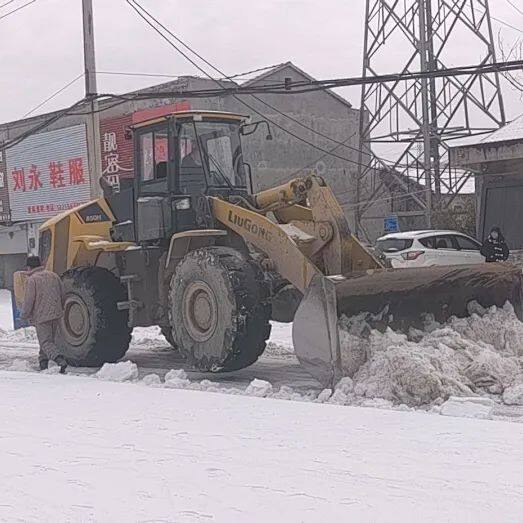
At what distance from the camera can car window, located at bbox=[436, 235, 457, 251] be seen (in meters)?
19.8

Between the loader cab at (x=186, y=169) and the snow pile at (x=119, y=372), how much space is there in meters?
1.61

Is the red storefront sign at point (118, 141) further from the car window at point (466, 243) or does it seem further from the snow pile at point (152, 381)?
the snow pile at point (152, 381)

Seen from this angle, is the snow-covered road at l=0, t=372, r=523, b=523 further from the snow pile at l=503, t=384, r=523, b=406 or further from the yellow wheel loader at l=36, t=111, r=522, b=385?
the yellow wheel loader at l=36, t=111, r=522, b=385

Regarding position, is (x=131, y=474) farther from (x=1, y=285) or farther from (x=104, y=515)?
(x=1, y=285)

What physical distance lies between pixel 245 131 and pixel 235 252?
2.28 m

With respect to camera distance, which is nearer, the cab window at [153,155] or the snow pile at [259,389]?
the snow pile at [259,389]

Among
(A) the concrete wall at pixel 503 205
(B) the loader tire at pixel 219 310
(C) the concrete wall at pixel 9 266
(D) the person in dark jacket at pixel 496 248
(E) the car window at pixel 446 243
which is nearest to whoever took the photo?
(B) the loader tire at pixel 219 310

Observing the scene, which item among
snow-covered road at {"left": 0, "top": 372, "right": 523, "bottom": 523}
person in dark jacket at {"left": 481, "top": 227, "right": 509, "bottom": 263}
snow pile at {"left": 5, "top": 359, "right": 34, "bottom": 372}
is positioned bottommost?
snow pile at {"left": 5, "top": 359, "right": 34, "bottom": 372}

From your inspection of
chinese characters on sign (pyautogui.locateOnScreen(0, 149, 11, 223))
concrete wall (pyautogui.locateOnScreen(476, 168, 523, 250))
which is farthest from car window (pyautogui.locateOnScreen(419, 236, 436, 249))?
chinese characters on sign (pyautogui.locateOnScreen(0, 149, 11, 223))

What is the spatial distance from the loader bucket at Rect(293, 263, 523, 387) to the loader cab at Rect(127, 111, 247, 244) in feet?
7.25

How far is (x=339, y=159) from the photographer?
33.4 m

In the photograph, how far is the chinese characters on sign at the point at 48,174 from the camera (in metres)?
30.7

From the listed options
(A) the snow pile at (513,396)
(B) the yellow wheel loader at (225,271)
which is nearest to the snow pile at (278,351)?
(B) the yellow wheel loader at (225,271)

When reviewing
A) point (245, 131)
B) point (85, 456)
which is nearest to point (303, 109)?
point (245, 131)
